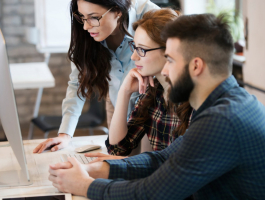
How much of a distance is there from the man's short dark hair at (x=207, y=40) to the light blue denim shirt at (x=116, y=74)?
2.12ft

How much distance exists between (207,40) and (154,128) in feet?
1.88

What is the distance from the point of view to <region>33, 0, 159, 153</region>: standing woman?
1365 millimetres

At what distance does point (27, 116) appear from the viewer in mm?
4180

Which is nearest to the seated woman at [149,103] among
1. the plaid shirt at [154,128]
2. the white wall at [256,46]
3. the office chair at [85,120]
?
the plaid shirt at [154,128]

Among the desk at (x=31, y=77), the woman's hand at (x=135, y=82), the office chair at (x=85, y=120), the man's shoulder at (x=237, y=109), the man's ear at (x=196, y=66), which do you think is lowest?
the office chair at (x=85, y=120)

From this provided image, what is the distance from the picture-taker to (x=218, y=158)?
2.30ft

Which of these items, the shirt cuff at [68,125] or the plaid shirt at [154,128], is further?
the shirt cuff at [68,125]

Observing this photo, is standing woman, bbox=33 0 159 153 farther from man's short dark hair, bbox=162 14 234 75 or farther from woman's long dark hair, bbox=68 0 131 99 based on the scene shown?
man's short dark hair, bbox=162 14 234 75

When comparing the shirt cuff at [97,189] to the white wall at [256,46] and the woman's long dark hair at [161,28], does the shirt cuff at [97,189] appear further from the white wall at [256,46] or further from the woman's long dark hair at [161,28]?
the white wall at [256,46]

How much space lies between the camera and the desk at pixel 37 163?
3.13 feet

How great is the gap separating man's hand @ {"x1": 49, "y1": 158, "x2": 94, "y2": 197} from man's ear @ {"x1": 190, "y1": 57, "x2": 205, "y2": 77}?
1.28 feet

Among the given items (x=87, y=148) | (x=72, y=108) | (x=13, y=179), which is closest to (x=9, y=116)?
(x=13, y=179)

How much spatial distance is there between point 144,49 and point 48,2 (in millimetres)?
3046

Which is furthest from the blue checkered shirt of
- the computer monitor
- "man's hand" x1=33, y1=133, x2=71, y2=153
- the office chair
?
the office chair
